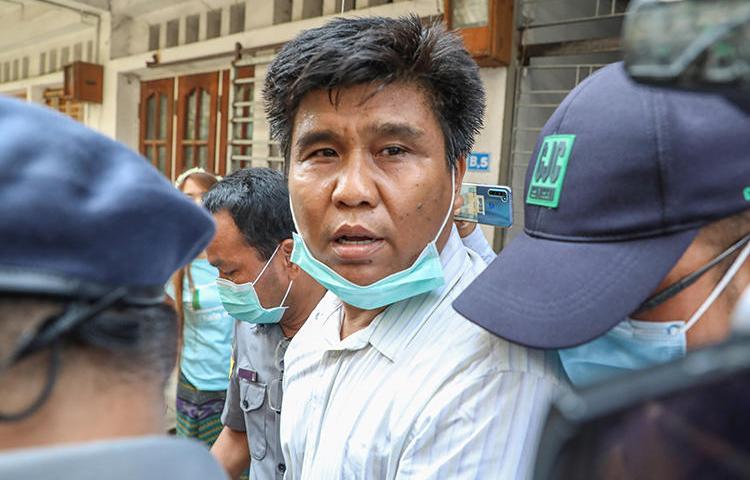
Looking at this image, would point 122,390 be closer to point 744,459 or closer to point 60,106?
point 744,459

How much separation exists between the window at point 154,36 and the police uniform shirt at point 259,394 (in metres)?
4.96

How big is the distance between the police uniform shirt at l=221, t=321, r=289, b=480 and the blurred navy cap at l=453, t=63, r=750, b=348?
3.56 feet

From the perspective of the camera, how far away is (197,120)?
5.74 meters

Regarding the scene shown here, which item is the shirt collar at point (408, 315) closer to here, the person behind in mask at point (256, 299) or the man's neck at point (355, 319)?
the man's neck at point (355, 319)

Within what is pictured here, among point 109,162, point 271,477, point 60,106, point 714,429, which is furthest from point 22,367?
point 60,106

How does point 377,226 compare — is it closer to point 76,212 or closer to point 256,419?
point 76,212

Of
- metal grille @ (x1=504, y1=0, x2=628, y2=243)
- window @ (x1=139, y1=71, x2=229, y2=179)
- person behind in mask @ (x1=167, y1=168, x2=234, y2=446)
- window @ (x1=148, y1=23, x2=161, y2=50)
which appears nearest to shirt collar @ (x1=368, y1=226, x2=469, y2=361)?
person behind in mask @ (x1=167, y1=168, x2=234, y2=446)

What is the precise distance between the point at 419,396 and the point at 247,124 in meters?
4.64

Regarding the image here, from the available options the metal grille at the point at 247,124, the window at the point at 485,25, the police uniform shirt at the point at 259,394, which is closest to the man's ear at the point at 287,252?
the police uniform shirt at the point at 259,394

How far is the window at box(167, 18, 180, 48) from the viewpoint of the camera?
18.9 ft

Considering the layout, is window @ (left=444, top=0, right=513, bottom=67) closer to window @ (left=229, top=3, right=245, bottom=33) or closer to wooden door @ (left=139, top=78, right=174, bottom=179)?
window @ (left=229, top=3, right=245, bottom=33)

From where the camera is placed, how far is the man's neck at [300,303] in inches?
76.7

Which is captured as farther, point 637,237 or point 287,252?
point 287,252

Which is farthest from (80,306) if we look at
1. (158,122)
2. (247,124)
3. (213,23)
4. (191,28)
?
(158,122)
